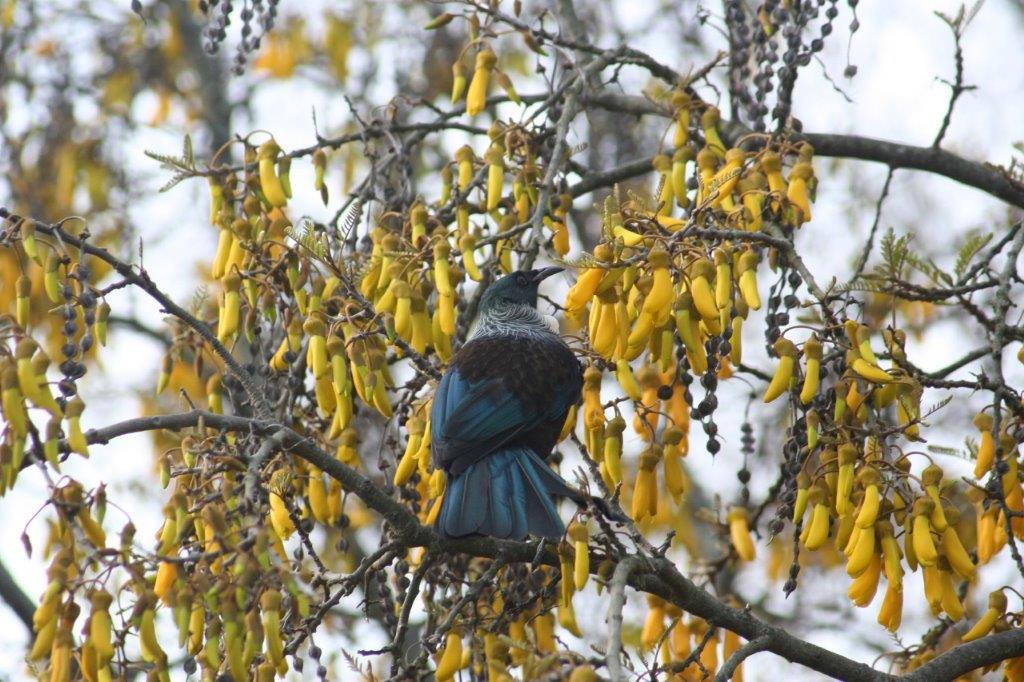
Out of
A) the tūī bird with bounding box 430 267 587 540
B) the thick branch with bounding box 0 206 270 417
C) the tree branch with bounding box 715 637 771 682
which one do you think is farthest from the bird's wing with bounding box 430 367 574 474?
the tree branch with bounding box 715 637 771 682

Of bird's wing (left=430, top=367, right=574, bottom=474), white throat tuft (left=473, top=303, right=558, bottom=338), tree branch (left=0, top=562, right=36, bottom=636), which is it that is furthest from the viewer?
tree branch (left=0, top=562, right=36, bottom=636)

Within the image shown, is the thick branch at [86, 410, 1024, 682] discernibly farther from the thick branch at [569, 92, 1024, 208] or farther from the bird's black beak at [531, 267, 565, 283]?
the bird's black beak at [531, 267, 565, 283]

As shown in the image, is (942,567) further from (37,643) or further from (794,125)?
(37,643)

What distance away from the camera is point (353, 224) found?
3707 millimetres

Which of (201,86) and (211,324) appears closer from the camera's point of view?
(211,324)

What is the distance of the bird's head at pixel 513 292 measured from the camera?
15.6ft

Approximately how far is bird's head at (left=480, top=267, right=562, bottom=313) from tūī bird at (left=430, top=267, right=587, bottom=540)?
0.05 ft

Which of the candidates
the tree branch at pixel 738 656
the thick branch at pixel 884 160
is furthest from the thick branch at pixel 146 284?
the thick branch at pixel 884 160

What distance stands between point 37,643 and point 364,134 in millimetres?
2252

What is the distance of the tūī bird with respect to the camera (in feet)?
11.6

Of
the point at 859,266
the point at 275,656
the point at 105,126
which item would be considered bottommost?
the point at 275,656

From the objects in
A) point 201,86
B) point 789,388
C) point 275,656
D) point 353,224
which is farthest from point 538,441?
point 201,86

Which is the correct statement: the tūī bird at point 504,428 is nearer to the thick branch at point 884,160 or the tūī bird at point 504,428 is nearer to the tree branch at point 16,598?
the thick branch at point 884,160

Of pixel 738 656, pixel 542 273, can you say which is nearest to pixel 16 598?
pixel 542 273
